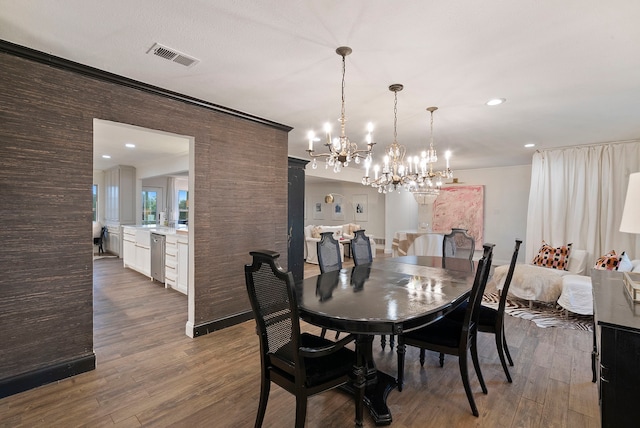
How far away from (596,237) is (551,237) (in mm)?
606

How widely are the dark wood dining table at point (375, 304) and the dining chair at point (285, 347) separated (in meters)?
0.14

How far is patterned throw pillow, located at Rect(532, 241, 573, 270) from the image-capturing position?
4844 millimetres

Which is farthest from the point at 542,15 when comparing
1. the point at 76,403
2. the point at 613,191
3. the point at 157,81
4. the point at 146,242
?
the point at 146,242

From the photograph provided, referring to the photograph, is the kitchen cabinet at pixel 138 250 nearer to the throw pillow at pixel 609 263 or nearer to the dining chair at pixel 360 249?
the dining chair at pixel 360 249

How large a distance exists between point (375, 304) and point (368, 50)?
1738 mm

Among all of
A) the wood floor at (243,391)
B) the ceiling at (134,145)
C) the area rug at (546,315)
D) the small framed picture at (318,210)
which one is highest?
the ceiling at (134,145)

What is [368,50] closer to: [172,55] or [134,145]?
[172,55]

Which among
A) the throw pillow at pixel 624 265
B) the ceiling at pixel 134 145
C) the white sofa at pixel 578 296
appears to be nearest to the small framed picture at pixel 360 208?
the ceiling at pixel 134 145

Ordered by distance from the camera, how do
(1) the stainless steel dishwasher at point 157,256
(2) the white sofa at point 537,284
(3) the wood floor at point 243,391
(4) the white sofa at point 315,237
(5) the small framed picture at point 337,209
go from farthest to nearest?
(5) the small framed picture at point 337,209 → (4) the white sofa at point 315,237 → (1) the stainless steel dishwasher at point 157,256 → (2) the white sofa at point 537,284 → (3) the wood floor at point 243,391

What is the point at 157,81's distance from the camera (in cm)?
272

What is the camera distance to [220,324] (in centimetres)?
341

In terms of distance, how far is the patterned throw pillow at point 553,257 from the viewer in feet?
A: 15.9

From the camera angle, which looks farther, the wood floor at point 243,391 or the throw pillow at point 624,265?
the throw pillow at point 624,265

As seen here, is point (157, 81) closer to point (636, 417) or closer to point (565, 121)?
point (636, 417)
